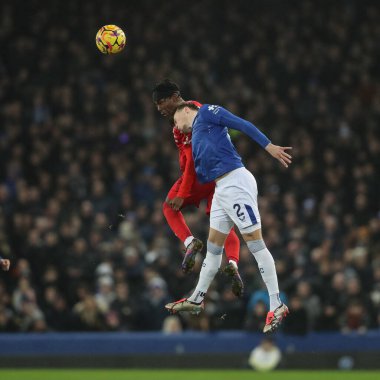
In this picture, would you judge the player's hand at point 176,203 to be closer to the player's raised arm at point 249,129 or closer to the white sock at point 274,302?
Result: the player's raised arm at point 249,129

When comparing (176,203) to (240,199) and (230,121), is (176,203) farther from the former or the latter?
(230,121)

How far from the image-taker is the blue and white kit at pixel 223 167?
34.5 ft

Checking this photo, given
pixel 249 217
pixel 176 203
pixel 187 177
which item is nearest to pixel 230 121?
pixel 187 177

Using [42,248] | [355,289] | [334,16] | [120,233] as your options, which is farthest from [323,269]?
[334,16]

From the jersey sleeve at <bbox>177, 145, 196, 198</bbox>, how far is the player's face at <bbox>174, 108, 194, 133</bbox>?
0.26m

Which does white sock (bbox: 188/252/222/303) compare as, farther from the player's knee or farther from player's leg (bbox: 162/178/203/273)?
the player's knee

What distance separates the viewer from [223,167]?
10.6m

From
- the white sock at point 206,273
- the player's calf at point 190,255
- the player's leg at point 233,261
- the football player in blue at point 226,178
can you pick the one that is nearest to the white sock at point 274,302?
the football player in blue at point 226,178

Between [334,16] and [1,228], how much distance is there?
37.2 ft

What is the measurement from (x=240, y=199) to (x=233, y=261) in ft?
2.88

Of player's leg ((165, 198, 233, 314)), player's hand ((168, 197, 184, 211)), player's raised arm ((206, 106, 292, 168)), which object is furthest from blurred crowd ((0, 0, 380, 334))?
player's raised arm ((206, 106, 292, 168))

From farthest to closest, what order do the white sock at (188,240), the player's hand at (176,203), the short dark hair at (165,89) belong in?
the white sock at (188,240), the player's hand at (176,203), the short dark hair at (165,89)

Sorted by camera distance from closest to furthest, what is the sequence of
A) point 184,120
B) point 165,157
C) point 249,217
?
1. point 249,217
2. point 184,120
3. point 165,157

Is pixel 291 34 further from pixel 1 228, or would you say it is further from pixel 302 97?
pixel 1 228
